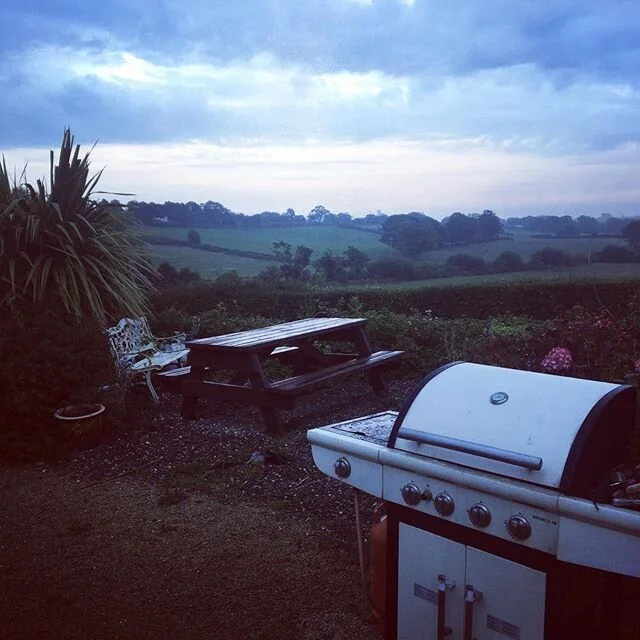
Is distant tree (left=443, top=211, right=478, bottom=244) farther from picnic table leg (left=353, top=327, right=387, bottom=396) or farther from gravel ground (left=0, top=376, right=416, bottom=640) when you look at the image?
gravel ground (left=0, top=376, right=416, bottom=640)

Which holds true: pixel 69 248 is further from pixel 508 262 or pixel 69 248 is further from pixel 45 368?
pixel 508 262

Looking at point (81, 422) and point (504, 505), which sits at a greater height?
point (504, 505)

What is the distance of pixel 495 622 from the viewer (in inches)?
78.8

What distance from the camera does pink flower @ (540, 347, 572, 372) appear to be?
13.4 feet

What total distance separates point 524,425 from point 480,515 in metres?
0.29

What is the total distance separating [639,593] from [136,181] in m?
8.72

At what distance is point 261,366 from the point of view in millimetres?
5551

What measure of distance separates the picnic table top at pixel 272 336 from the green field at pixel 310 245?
14.1ft

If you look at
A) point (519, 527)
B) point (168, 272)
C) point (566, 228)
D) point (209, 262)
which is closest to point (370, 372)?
point (519, 527)

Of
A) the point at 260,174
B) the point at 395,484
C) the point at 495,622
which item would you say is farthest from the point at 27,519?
the point at 260,174

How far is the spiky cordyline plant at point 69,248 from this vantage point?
587 centimetres

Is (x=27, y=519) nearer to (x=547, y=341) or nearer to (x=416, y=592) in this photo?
(x=416, y=592)

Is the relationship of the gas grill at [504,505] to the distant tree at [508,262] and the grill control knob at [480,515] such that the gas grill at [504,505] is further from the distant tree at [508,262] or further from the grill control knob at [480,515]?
the distant tree at [508,262]

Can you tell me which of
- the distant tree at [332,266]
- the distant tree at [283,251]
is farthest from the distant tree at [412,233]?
the distant tree at [283,251]
